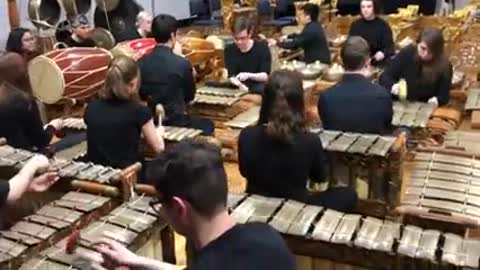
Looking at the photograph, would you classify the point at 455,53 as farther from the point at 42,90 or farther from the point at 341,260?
the point at 341,260

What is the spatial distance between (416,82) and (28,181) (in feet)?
9.72

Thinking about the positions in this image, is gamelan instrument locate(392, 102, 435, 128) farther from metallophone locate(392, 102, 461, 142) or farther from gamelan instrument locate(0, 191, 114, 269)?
gamelan instrument locate(0, 191, 114, 269)

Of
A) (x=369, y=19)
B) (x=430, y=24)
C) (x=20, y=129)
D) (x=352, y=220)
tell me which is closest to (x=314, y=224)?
(x=352, y=220)

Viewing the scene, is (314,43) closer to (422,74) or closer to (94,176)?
(422,74)

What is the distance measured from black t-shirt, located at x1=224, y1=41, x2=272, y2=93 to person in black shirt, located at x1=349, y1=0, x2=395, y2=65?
1.22m

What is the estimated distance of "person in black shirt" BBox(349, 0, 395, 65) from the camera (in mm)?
5668

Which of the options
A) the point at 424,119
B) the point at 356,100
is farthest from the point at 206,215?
the point at 424,119

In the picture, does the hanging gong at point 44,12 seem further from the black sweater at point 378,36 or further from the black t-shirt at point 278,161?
the black t-shirt at point 278,161

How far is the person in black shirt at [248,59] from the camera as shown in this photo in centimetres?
481

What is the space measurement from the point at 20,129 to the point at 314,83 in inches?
95.5

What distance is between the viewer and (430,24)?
6.39 metres

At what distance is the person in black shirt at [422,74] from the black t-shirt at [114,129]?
195 centimetres

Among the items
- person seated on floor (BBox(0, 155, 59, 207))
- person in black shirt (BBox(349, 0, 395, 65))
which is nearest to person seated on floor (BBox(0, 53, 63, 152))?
person seated on floor (BBox(0, 155, 59, 207))

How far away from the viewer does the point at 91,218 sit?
222 centimetres
